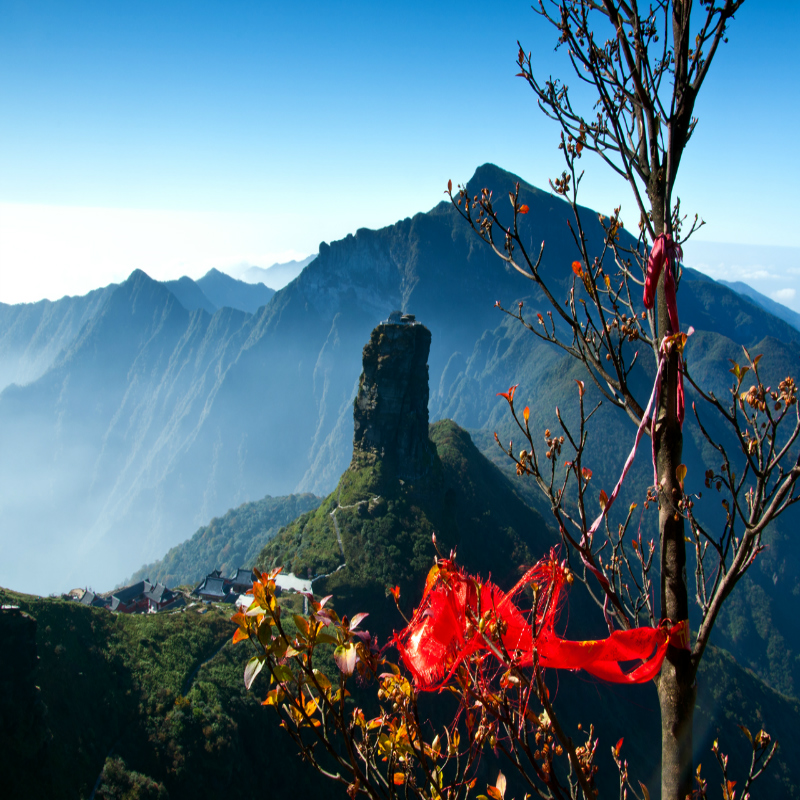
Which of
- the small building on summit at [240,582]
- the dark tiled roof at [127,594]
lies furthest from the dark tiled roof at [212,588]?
the dark tiled roof at [127,594]

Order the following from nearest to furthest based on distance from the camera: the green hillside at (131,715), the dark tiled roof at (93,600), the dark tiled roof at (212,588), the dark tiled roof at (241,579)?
the green hillside at (131,715) → the dark tiled roof at (93,600) → the dark tiled roof at (212,588) → the dark tiled roof at (241,579)

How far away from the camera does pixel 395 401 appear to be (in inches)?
2082

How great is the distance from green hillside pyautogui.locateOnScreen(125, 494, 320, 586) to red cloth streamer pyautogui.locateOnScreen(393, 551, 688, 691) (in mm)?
98700

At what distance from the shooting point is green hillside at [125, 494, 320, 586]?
323 ft

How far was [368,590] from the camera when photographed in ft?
136

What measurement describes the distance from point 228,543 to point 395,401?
71.9 m

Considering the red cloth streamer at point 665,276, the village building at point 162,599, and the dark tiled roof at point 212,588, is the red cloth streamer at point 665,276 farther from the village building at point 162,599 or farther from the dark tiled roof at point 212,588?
the dark tiled roof at point 212,588

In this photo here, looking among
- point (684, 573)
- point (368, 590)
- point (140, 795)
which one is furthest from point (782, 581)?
point (684, 573)

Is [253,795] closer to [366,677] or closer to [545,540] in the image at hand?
[366,677]

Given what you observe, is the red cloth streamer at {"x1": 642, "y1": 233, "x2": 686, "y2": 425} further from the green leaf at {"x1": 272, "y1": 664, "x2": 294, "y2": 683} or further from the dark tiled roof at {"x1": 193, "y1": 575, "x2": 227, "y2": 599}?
the dark tiled roof at {"x1": 193, "y1": 575, "x2": 227, "y2": 599}

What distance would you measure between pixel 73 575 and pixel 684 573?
703 feet

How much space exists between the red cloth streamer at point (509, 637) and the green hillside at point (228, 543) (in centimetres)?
9870

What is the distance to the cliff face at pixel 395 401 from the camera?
2061 inches

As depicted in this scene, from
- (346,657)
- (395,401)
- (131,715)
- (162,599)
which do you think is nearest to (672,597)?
(346,657)
